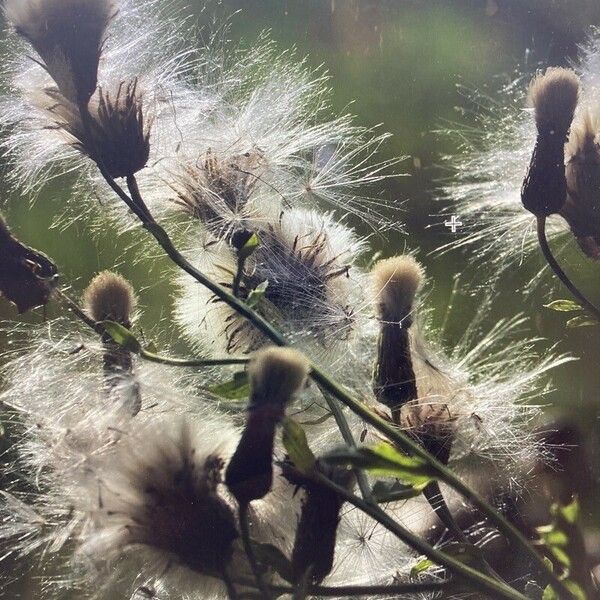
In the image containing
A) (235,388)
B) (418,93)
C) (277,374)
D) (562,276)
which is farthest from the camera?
(418,93)

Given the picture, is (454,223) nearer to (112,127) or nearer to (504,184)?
(504,184)

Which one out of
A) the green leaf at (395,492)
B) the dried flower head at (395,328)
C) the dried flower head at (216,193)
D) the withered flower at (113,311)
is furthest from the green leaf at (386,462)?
the dried flower head at (216,193)

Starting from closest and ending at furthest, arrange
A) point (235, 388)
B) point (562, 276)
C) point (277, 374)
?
point (277, 374) < point (235, 388) < point (562, 276)

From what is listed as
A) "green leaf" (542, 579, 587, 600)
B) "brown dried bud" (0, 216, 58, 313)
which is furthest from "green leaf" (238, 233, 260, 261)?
"green leaf" (542, 579, 587, 600)

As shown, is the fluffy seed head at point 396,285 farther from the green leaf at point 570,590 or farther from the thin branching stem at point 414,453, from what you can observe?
the green leaf at point 570,590

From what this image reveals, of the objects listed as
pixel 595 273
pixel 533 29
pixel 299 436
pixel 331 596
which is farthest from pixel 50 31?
pixel 533 29

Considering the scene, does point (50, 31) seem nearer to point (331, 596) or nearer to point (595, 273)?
point (331, 596)

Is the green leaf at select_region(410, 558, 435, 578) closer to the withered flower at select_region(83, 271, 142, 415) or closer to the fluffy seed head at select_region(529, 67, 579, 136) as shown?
the withered flower at select_region(83, 271, 142, 415)

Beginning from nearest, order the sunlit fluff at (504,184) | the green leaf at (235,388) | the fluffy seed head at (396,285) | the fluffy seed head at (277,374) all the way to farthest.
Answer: the fluffy seed head at (277,374)
the green leaf at (235,388)
the fluffy seed head at (396,285)
the sunlit fluff at (504,184)

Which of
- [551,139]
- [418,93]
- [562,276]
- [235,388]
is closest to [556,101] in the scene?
[551,139]
